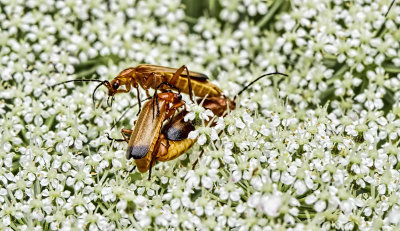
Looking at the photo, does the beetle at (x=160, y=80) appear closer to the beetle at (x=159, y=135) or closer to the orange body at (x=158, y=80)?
the orange body at (x=158, y=80)

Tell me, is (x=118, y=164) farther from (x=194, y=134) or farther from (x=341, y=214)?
(x=341, y=214)

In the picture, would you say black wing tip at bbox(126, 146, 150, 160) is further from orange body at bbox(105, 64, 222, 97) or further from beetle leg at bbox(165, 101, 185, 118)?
orange body at bbox(105, 64, 222, 97)

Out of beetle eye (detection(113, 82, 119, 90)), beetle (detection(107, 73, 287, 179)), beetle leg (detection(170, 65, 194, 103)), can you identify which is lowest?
beetle (detection(107, 73, 287, 179))

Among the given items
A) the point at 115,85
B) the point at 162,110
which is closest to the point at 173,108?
the point at 162,110

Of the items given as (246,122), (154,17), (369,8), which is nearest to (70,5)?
Result: (154,17)

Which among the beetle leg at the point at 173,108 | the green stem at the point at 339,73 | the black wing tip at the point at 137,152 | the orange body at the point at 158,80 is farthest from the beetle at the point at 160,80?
the green stem at the point at 339,73

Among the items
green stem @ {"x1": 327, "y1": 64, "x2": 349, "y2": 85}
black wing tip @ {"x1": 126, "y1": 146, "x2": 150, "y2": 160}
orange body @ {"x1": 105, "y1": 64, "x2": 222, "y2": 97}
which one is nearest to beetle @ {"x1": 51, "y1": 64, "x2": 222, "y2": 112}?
orange body @ {"x1": 105, "y1": 64, "x2": 222, "y2": 97}
